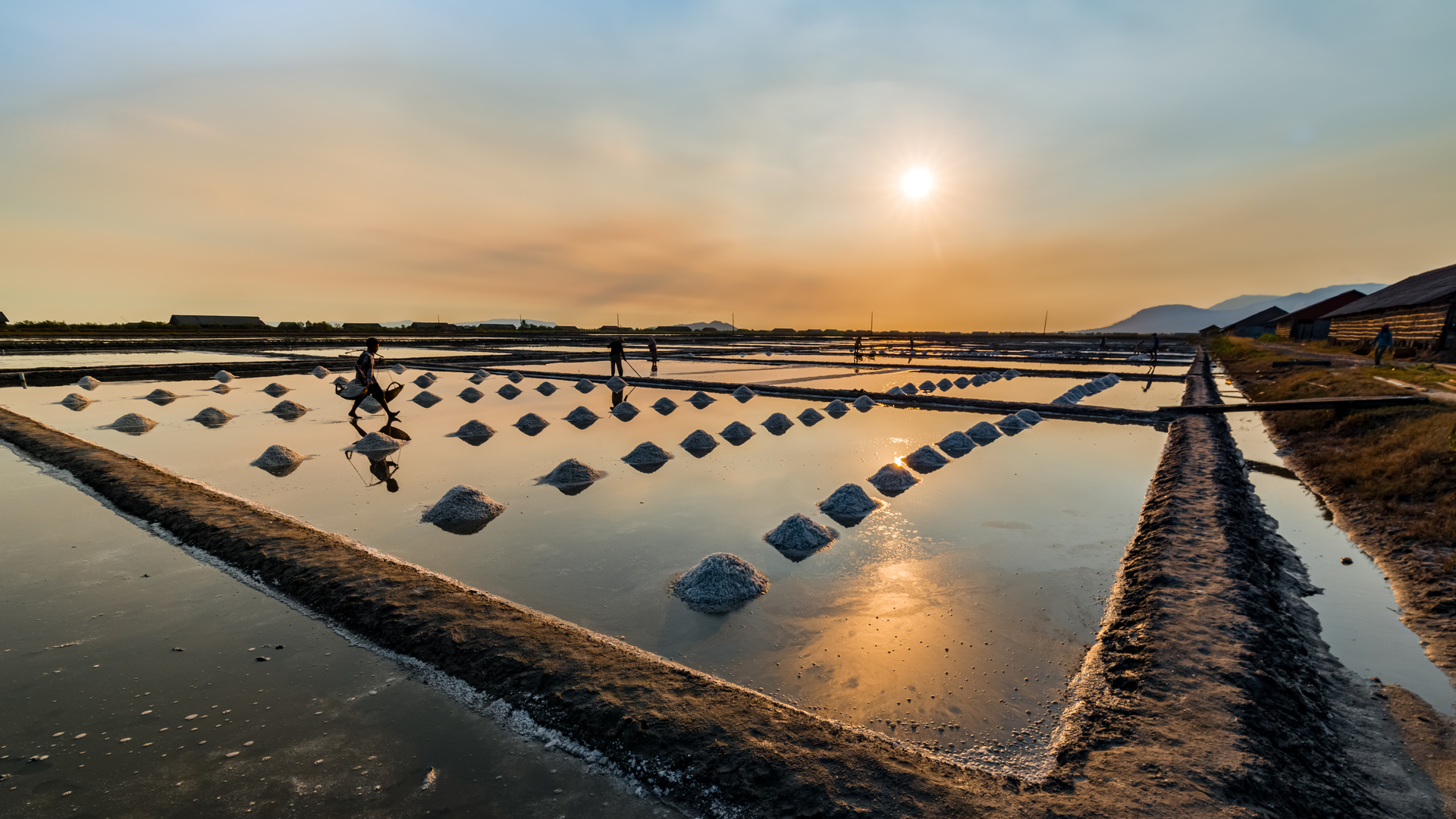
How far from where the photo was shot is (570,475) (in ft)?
25.9

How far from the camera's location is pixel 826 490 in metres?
7.56

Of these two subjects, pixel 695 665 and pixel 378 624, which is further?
pixel 378 624

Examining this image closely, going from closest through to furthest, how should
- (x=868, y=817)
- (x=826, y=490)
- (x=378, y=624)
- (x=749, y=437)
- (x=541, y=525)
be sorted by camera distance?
(x=868, y=817)
(x=378, y=624)
(x=541, y=525)
(x=826, y=490)
(x=749, y=437)

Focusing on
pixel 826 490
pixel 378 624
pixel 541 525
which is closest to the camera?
pixel 378 624

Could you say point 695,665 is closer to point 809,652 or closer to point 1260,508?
point 809,652

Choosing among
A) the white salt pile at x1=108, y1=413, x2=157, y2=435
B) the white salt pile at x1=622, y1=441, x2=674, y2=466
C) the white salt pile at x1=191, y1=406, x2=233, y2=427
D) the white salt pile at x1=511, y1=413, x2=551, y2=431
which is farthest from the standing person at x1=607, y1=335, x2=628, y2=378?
the white salt pile at x1=108, y1=413, x2=157, y2=435

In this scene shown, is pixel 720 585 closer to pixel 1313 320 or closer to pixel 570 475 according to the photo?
pixel 570 475

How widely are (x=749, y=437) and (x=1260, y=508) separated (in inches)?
285

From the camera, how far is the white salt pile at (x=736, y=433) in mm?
10984

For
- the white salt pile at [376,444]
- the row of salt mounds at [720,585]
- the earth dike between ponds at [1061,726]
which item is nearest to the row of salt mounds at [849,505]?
the row of salt mounds at [720,585]

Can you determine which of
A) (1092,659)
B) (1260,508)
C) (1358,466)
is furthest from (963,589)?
(1358,466)

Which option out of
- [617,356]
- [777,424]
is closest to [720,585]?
[777,424]

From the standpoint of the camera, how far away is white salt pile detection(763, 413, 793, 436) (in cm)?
1202

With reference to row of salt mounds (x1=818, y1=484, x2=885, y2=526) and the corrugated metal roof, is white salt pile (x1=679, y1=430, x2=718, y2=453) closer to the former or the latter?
row of salt mounds (x1=818, y1=484, x2=885, y2=526)
